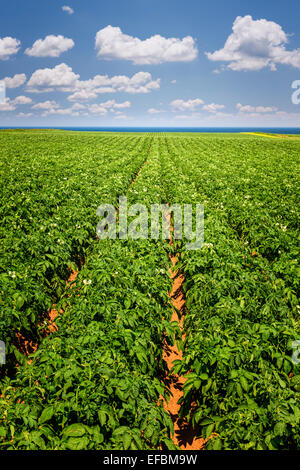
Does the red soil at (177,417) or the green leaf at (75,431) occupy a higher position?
the green leaf at (75,431)

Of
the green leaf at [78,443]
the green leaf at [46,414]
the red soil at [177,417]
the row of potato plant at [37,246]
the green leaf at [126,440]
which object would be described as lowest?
the red soil at [177,417]

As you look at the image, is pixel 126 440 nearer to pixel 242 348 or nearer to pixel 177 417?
pixel 242 348

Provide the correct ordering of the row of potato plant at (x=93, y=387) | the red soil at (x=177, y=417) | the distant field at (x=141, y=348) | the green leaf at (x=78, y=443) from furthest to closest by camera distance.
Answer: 1. the red soil at (x=177, y=417)
2. the distant field at (x=141, y=348)
3. the row of potato plant at (x=93, y=387)
4. the green leaf at (x=78, y=443)

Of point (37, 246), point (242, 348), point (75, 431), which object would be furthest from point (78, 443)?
point (37, 246)

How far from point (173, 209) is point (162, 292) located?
5755 mm

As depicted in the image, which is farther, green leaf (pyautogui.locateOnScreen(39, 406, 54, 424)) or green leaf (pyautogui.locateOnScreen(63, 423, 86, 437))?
green leaf (pyautogui.locateOnScreen(39, 406, 54, 424))

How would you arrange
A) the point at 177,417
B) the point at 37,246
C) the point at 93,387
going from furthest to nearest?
the point at 37,246 → the point at 177,417 → the point at 93,387

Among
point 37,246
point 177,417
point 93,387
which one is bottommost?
point 177,417

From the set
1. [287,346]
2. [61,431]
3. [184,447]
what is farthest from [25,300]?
[287,346]

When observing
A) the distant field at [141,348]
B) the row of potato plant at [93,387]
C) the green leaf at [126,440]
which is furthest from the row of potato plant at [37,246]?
the green leaf at [126,440]

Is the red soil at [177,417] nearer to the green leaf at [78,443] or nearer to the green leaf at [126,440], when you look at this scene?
the green leaf at [126,440]

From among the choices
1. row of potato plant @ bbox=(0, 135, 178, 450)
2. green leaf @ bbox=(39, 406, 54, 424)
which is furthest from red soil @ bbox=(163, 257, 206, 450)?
green leaf @ bbox=(39, 406, 54, 424)

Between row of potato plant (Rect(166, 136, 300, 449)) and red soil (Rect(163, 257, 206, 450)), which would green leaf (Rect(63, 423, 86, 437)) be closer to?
red soil (Rect(163, 257, 206, 450))

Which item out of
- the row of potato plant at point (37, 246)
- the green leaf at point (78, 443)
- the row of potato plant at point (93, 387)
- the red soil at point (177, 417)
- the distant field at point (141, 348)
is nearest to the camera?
the green leaf at point (78, 443)
